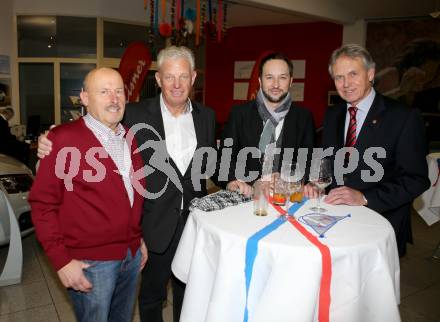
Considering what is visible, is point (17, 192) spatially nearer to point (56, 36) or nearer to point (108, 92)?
point (108, 92)

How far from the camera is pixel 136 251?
1.85m

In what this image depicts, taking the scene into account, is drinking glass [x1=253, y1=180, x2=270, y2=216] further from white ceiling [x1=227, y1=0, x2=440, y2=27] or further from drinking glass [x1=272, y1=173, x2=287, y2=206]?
white ceiling [x1=227, y1=0, x2=440, y2=27]

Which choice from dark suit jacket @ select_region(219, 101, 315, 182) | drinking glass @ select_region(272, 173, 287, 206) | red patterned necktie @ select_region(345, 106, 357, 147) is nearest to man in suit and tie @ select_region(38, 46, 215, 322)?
dark suit jacket @ select_region(219, 101, 315, 182)

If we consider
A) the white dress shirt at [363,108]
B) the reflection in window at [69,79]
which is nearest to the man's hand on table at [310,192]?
the white dress shirt at [363,108]

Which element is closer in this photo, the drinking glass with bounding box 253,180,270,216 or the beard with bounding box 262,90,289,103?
the drinking glass with bounding box 253,180,270,216

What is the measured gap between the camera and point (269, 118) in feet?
7.89

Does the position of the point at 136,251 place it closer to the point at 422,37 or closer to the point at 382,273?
the point at 382,273

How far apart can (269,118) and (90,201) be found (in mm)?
1233

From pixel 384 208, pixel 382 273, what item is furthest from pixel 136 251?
pixel 384 208

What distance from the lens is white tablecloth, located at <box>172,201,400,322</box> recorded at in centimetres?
144

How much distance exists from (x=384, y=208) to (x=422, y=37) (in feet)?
25.3

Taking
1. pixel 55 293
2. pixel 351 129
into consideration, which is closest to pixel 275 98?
pixel 351 129

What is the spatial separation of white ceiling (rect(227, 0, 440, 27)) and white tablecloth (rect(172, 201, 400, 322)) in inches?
209

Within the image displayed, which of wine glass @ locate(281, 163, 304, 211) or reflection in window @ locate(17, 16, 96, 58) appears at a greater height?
reflection in window @ locate(17, 16, 96, 58)
